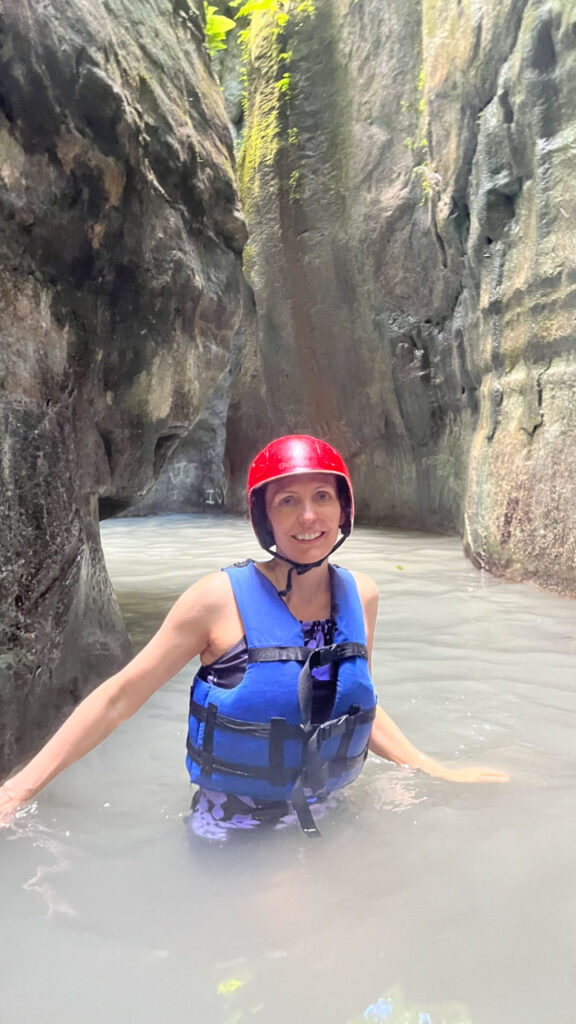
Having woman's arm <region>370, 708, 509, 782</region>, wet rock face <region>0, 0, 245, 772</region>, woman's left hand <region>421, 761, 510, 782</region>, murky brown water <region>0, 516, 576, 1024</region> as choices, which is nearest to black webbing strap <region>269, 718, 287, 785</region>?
murky brown water <region>0, 516, 576, 1024</region>

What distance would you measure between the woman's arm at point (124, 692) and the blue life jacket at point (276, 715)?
8 cm

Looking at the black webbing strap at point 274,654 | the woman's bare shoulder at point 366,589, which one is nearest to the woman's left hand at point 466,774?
the woman's bare shoulder at point 366,589

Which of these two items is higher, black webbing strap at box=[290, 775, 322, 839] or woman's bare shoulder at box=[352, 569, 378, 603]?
woman's bare shoulder at box=[352, 569, 378, 603]

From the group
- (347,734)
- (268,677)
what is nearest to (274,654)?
(268,677)

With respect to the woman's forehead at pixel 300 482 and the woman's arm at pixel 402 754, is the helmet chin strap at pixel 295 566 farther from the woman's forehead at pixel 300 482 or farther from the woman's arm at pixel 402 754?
the woman's arm at pixel 402 754

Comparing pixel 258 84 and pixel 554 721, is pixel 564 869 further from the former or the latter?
pixel 258 84

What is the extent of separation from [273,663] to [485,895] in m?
0.70

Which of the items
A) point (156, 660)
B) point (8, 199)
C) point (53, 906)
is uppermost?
point (8, 199)

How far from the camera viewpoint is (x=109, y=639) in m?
3.46

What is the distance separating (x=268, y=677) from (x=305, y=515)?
15.9 inches

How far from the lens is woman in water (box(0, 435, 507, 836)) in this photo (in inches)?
68.3

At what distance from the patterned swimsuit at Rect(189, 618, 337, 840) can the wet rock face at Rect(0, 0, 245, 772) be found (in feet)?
2.66

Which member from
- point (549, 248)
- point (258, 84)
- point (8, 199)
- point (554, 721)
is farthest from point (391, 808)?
point (258, 84)

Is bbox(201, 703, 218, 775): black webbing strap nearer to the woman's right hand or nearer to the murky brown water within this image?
the murky brown water
